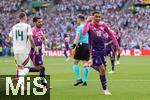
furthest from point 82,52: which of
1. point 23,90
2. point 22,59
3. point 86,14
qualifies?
point 86,14

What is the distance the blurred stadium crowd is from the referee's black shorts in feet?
116

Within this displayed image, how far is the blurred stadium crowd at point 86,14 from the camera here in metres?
57.6

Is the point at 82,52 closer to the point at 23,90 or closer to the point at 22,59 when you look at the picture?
the point at 22,59

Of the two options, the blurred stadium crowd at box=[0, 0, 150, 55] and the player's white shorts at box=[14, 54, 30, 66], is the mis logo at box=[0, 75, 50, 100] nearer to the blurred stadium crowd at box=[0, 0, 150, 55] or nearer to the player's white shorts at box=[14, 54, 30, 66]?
the player's white shorts at box=[14, 54, 30, 66]

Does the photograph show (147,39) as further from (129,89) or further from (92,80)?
(129,89)

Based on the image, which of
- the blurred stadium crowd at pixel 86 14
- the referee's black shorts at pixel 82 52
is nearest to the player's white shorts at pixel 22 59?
the referee's black shorts at pixel 82 52

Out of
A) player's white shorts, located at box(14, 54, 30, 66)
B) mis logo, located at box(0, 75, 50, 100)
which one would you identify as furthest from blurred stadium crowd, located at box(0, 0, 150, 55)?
mis logo, located at box(0, 75, 50, 100)

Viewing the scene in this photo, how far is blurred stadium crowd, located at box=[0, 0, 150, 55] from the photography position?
5759cm

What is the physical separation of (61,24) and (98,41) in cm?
4492

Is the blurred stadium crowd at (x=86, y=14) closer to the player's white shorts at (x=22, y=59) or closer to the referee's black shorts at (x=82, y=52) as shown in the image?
the referee's black shorts at (x=82, y=52)

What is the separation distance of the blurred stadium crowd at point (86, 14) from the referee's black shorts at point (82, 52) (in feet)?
116

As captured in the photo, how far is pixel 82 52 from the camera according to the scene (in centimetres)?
2066

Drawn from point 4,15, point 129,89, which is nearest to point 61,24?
point 4,15

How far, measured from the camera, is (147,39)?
56.5 metres
